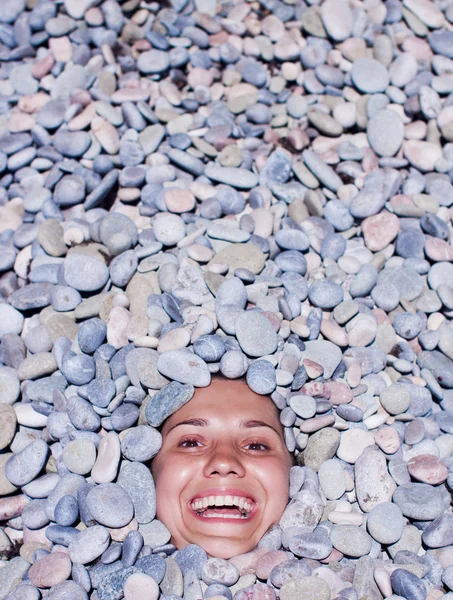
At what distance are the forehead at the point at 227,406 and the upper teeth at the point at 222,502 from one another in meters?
0.19

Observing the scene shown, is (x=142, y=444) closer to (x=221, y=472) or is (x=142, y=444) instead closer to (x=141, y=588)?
(x=221, y=472)

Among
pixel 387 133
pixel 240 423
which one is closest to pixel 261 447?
pixel 240 423

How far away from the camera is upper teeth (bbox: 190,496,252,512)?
66.6 inches

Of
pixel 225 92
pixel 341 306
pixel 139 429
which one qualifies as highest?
pixel 225 92

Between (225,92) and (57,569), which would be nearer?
(57,569)

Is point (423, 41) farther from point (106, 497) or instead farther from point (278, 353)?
point (106, 497)

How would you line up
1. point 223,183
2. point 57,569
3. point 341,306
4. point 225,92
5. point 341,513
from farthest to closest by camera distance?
point 225,92 < point 223,183 < point 341,306 < point 341,513 < point 57,569

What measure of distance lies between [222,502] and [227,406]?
25 centimetres

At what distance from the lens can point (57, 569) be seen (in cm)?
166

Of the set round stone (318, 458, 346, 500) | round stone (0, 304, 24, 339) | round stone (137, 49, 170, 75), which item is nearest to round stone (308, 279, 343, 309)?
round stone (318, 458, 346, 500)

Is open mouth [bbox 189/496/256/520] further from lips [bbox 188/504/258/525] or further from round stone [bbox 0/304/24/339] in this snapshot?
round stone [bbox 0/304/24/339]

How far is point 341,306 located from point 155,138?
3.09ft

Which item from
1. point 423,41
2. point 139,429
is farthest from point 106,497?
point 423,41

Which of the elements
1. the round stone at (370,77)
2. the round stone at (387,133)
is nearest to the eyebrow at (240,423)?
the round stone at (387,133)
